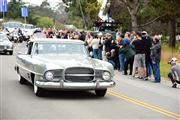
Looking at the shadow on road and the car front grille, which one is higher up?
the car front grille

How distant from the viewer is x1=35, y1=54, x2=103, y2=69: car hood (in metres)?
12.3

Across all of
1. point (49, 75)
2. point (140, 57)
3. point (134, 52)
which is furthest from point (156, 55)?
point (49, 75)

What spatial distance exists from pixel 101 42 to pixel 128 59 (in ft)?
16.1

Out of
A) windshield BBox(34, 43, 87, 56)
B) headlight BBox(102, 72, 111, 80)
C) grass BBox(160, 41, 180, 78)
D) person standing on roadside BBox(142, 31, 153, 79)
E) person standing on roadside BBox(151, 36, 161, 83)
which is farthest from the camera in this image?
grass BBox(160, 41, 180, 78)

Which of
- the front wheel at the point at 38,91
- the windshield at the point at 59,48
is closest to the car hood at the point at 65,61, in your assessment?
the windshield at the point at 59,48

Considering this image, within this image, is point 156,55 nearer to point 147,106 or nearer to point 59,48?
point 59,48

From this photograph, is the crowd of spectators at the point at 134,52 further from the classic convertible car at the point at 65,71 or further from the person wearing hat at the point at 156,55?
the classic convertible car at the point at 65,71

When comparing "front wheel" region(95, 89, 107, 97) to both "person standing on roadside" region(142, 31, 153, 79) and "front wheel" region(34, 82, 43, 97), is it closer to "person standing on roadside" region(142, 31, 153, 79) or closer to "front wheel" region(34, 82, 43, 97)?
"front wheel" region(34, 82, 43, 97)

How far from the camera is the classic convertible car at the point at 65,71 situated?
12.2 m

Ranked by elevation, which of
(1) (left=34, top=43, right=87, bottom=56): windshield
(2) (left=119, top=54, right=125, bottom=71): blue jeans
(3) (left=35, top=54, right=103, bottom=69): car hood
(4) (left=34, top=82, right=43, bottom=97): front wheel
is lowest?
(4) (left=34, top=82, right=43, bottom=97): front wheel

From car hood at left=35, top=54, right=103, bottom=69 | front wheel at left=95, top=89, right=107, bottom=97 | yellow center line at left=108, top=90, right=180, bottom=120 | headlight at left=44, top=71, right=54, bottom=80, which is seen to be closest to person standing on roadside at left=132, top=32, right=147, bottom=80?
yellow center line at left=108, top=90, right=180, bottom=120

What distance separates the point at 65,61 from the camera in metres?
12.6

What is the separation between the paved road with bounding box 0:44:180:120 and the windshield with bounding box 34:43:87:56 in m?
1.13

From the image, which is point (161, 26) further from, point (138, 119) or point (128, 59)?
point (138, 119)
